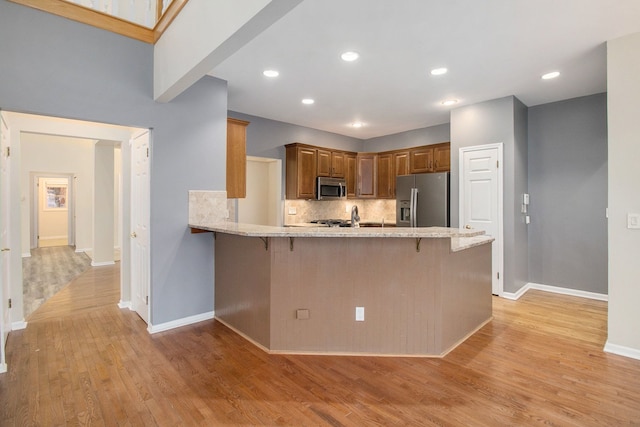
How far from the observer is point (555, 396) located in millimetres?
2195

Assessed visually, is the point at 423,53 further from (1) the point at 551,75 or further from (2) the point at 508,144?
(2) the point at 508,144

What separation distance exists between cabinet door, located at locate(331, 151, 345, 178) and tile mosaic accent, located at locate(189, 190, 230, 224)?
2852 mm

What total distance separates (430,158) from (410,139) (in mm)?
895

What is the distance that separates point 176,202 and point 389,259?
7.31 feet

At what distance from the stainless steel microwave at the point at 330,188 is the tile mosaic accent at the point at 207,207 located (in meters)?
2.38

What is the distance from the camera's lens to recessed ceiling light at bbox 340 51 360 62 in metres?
3.12

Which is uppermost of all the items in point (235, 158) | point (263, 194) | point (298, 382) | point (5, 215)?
A: point (235, 158)

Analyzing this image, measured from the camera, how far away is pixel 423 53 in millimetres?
3115

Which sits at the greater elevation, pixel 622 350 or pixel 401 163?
pixel 401 163

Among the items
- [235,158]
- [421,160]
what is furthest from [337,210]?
[235,158]

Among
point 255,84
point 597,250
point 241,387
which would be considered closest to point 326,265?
point 241,387

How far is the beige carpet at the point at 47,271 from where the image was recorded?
4.44 m

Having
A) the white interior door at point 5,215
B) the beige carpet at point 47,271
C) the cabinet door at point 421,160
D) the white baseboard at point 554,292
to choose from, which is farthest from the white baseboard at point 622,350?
the beige carpet at point 47,271

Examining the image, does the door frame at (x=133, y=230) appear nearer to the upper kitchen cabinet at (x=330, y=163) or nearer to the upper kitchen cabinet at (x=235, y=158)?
the upper kitchen cabinet at (x=235, y=158)
